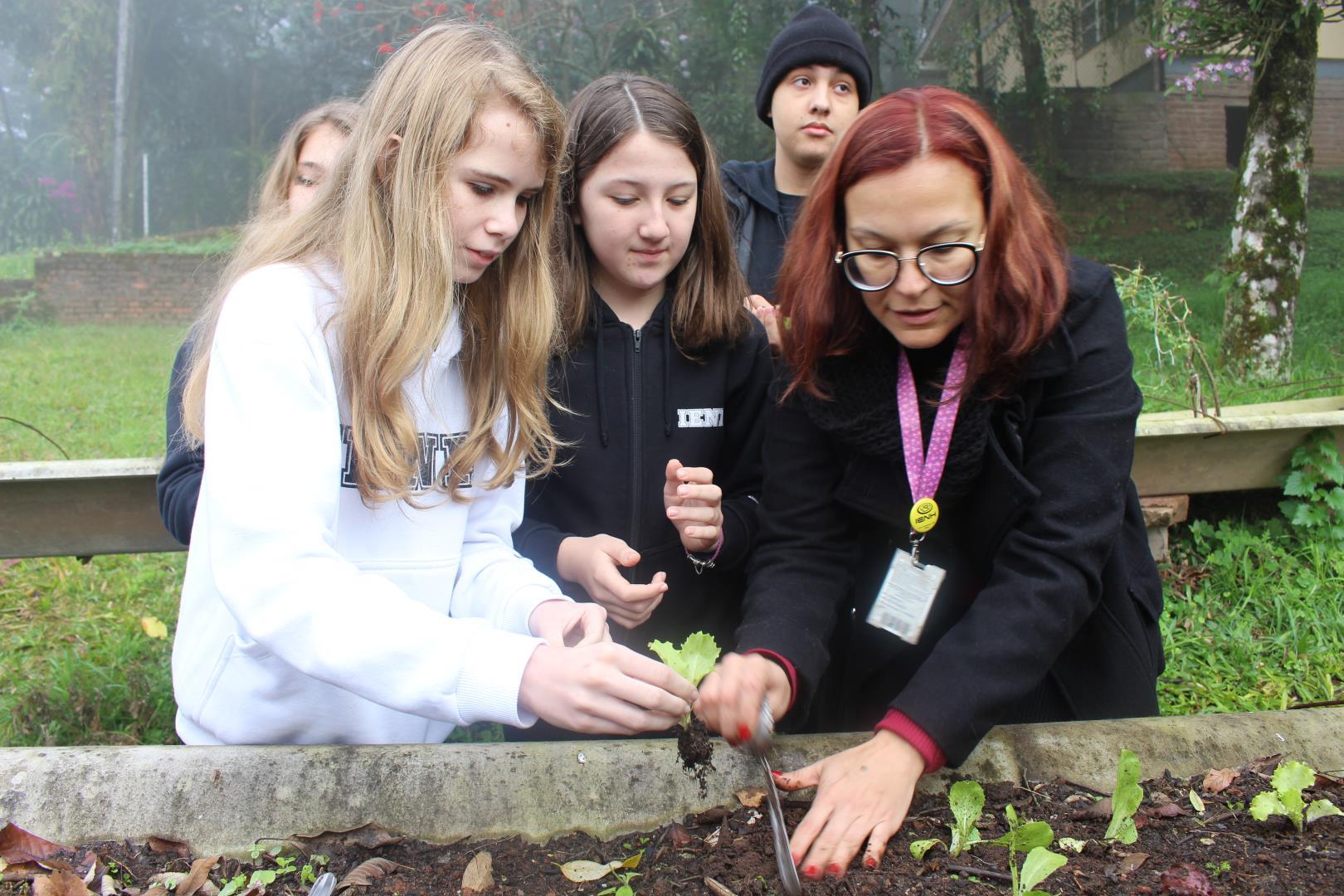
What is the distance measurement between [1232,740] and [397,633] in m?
1.31

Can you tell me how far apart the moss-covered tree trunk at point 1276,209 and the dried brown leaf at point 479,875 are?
642 centimetres

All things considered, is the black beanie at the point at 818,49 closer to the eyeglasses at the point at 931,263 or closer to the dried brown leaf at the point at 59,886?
the eyeglasses at the point at 931,263

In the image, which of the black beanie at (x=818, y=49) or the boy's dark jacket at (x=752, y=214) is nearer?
the boy's dark jacket at (x=752, y=214)

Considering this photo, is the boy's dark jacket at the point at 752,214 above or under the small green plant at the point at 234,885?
above

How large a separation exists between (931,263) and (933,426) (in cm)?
29

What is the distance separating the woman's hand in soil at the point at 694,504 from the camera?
1.98 metres

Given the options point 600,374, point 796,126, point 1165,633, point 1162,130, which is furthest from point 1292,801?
point 1162,130

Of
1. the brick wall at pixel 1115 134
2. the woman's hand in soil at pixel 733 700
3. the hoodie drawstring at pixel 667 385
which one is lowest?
the woman's hand in soil at pixel 733 700

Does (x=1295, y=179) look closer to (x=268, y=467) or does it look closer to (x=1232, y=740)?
(x=1232, y=740)

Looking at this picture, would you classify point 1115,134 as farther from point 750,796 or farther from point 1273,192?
point 750,796

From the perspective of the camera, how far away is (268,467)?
145 centimetres

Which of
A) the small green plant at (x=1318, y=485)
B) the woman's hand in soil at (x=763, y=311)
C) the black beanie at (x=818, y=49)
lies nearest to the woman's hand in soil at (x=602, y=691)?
the woman's hand in soil at (x=763, y=311)

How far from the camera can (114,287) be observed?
14.1 m

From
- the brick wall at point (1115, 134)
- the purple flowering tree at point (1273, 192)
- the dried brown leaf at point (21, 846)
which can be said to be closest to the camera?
the dried brown leaf at point (21, 846)
